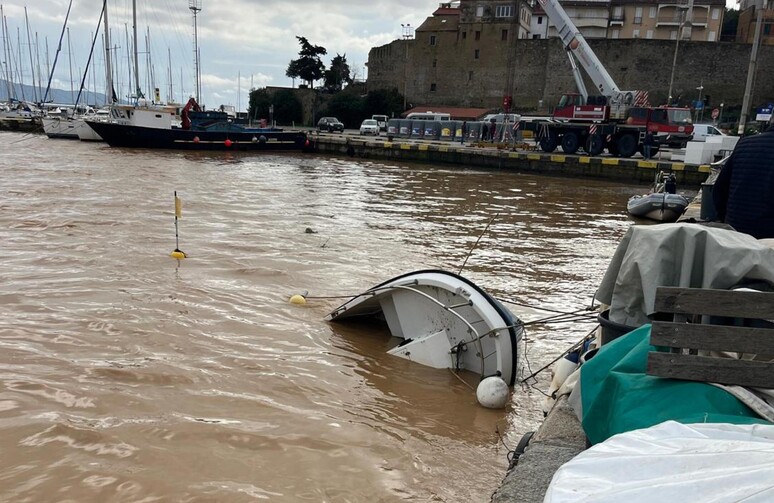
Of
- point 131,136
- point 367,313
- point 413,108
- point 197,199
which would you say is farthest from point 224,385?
point 413,108

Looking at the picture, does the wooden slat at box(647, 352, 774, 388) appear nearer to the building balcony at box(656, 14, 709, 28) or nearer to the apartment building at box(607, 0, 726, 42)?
the apartment building at box(607, 0, 726, 42)

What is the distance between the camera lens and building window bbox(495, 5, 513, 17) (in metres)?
60.5

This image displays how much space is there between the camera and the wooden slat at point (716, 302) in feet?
9.07

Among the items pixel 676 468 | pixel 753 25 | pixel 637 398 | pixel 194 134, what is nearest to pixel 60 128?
pixel 194 134

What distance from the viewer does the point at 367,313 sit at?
7.35 m

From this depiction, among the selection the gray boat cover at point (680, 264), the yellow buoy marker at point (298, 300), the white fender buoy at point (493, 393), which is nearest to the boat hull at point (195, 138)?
the yellow buoy marker at point (298, 300)

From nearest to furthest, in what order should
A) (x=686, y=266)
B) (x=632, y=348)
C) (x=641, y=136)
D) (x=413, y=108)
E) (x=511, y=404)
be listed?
(x=632, y=348)
(x=686, y=266)
(x=511, y=404)
(x=641, y=136)
(x=413, y=108)

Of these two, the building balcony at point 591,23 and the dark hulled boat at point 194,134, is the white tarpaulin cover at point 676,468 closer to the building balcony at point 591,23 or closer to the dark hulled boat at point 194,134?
the dark hulled boat at point 194,134

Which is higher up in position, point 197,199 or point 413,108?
point 413,108

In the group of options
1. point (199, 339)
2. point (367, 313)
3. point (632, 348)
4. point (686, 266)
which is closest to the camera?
point (632, 348)

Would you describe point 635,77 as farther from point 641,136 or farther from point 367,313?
point 367,313

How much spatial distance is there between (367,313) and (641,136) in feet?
81.2

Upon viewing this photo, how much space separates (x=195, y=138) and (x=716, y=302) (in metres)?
36.4

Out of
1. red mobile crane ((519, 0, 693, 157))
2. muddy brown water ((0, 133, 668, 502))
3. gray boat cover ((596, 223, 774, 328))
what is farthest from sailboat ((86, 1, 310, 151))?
gray boat cover ((596, 223, 774, 328))
